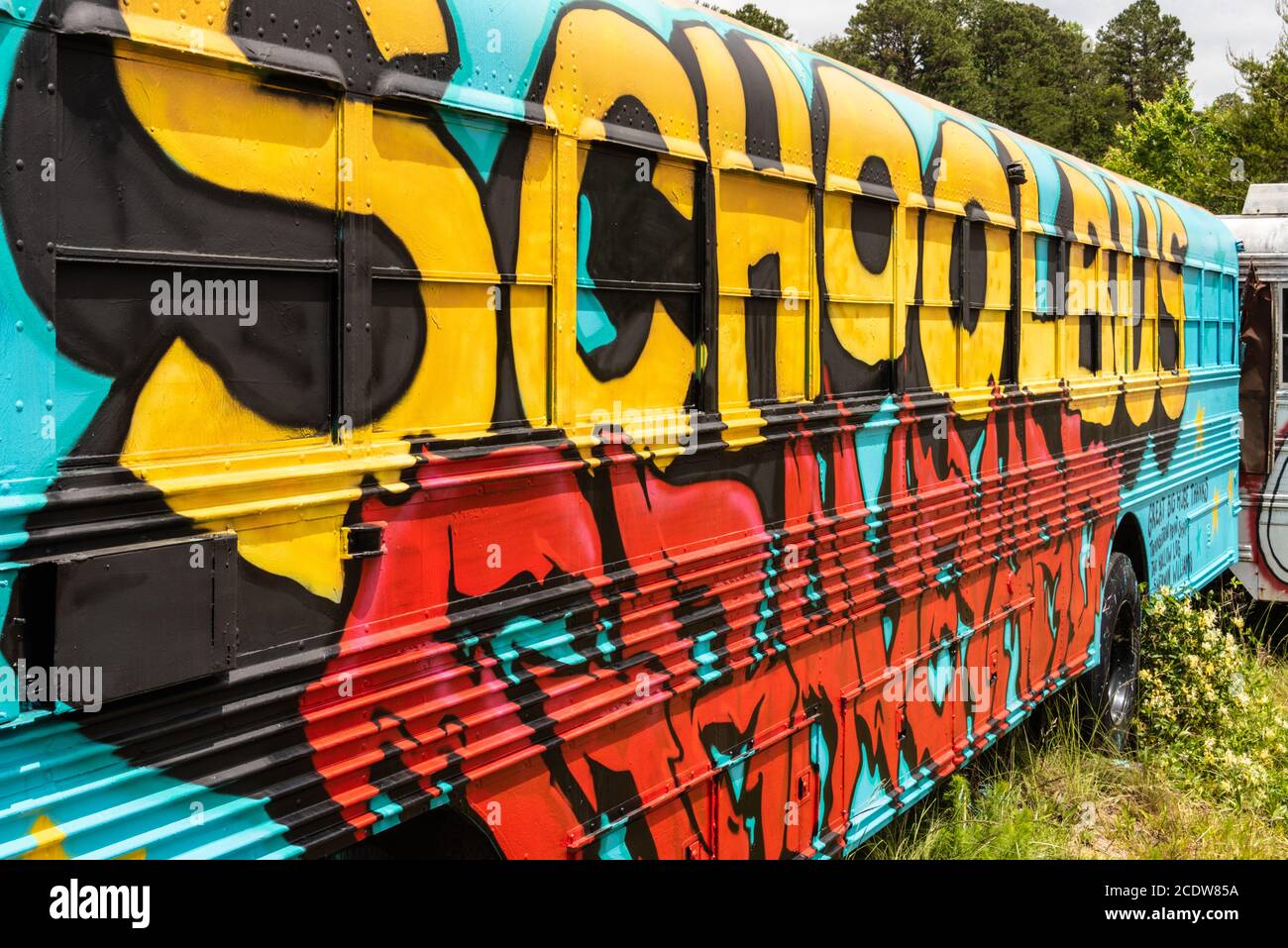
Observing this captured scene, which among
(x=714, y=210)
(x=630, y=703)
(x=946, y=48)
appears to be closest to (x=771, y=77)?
(x=714, y=210)

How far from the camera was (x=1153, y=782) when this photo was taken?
655 centimetres

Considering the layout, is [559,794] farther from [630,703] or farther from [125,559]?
[125,559]

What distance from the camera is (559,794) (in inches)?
120

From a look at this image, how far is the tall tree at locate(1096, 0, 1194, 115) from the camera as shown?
59.5 meters

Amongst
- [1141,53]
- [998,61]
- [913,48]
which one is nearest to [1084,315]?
[913,48]

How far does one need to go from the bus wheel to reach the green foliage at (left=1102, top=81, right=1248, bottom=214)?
23586 mm

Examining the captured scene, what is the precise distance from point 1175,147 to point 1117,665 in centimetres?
3397

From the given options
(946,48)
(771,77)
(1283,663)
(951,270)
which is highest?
(946,48)

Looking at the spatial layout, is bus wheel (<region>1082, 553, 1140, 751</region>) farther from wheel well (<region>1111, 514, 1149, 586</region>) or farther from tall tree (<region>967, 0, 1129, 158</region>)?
tall tree (<region>967, 0, 1129, 158</region>)

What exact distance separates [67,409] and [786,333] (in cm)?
235

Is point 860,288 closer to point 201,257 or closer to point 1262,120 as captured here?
point 201,257

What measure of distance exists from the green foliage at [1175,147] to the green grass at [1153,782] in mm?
23426

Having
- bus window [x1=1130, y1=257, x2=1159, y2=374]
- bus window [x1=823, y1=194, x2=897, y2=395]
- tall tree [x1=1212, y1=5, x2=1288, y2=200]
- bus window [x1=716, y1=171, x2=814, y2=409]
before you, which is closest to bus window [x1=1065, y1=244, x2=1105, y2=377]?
bus window [x1=1130, y1=257, x2=1159, y2=374]

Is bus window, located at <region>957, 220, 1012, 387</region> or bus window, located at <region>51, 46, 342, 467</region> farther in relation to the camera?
bus window, located at <region>957, 220, 1012, 387</region>
